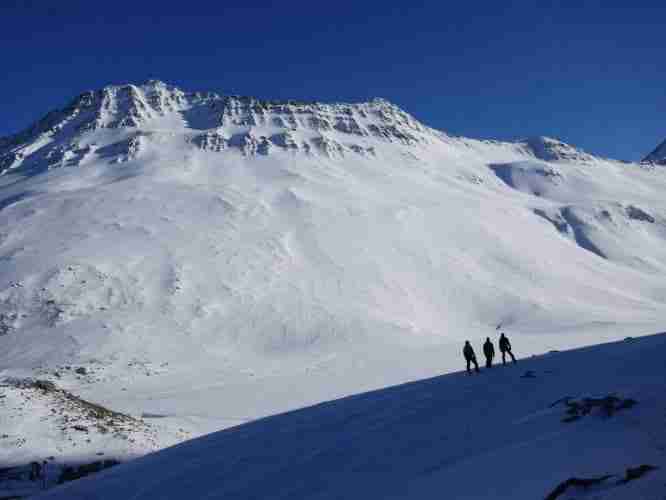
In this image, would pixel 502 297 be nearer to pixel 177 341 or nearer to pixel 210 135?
pixel 177 341

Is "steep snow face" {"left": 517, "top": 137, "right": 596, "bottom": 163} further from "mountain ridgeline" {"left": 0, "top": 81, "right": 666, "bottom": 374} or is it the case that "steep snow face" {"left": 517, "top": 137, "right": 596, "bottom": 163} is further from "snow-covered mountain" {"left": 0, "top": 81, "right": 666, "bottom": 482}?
"snow-covered mountain" {"left": 0, "top": 81, "right": 666, "bottom": 482}

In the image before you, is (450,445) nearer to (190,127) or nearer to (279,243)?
(279,243)

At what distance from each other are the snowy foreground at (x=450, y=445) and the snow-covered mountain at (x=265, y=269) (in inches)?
361

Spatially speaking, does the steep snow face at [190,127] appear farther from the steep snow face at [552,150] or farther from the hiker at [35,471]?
the hiker at [35,471]

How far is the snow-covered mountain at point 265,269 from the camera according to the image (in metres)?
35.6

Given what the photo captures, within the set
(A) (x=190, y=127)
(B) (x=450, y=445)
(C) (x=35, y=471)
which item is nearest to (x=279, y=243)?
(C) (x=35, y=471)

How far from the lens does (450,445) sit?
431 inches

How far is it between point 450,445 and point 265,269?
4501cm

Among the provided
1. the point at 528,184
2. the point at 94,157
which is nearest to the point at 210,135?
the point at 94,157

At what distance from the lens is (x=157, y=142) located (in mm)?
104688

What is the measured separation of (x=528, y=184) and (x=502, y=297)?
280ft

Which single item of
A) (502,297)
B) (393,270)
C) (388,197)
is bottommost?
(502,297)

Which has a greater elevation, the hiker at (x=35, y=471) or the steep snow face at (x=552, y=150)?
the steep snow face at (x=552, y=150)

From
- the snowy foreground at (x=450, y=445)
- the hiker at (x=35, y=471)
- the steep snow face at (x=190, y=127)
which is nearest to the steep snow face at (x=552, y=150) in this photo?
the steep snow face at (x=190, y=127)
